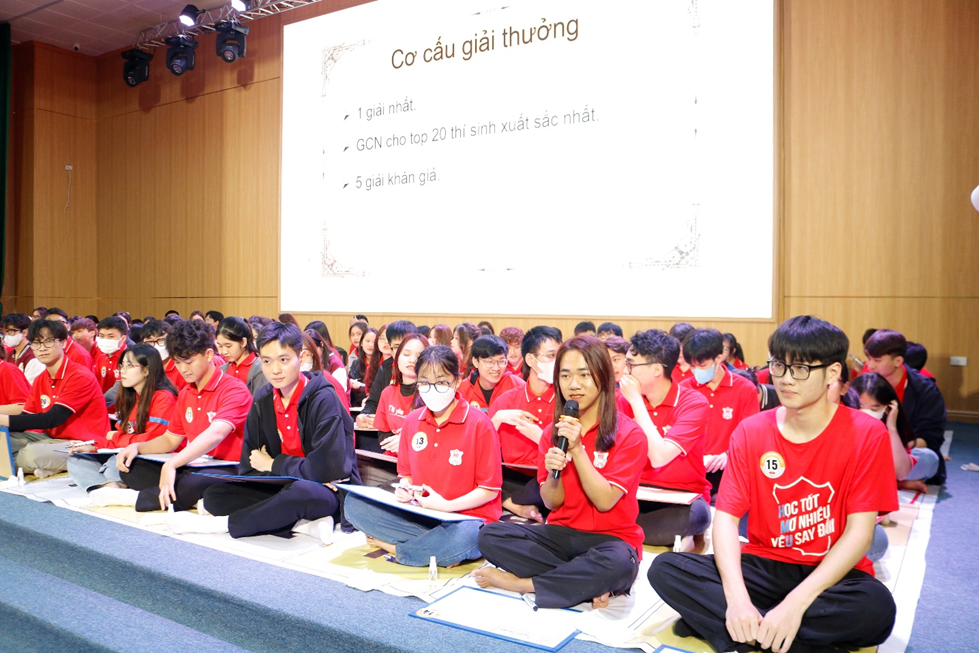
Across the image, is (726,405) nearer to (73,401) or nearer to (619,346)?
(619,346)

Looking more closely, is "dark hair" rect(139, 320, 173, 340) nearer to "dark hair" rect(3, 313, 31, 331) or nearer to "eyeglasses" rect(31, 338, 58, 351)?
"eyeglasses" rect(31, 338, 58, 351)

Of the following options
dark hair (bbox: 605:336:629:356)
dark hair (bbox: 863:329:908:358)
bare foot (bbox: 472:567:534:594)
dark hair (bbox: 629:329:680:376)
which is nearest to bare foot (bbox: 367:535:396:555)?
bare foot (bbox: 472:567:534:594)

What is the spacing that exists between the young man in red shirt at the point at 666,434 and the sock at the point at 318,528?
1319 millimetres

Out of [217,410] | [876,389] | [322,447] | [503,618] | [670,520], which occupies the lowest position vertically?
[503,618]

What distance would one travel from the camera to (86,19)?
10680mm

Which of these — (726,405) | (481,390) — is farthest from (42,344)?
(726,405)

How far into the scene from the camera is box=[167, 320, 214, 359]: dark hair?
11.7 ft

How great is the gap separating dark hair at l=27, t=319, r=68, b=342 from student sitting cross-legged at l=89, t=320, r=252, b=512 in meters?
1.02

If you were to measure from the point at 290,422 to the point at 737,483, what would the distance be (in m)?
2.00

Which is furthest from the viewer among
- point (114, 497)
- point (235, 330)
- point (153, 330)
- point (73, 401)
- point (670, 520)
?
point (153, 330)

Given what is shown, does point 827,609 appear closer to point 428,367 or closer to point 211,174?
point 428,367

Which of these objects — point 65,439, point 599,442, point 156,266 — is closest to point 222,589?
point 599,442

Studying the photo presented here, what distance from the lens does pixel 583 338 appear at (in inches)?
96.6

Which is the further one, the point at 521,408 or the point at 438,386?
the point at 521,408
